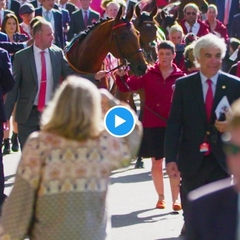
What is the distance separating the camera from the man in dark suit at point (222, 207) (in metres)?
3.35

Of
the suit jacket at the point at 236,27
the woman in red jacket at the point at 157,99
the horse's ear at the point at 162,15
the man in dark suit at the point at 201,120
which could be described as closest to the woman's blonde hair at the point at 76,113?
the man in dark suit at the point at 201,120

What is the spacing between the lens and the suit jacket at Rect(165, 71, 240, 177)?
687cm

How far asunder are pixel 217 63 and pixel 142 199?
3.42 metres

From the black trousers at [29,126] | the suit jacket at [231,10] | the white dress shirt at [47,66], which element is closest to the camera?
the black trousers at [29,126]

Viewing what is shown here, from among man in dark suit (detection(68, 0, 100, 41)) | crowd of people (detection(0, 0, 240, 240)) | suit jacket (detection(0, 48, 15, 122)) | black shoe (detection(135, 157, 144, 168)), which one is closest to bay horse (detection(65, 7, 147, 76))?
crowd of people (detection(0, 0, 240, 240))

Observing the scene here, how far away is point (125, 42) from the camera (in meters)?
11.4

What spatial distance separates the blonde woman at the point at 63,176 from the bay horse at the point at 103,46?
21.7 ft

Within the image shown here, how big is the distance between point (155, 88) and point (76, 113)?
4.72m

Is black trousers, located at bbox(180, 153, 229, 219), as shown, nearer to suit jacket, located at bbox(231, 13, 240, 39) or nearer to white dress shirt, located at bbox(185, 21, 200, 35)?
white dress shirt, located at bbox(185, 21, 200, 35)

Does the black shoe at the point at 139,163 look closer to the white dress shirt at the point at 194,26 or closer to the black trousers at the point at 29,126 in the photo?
the black trousers at the point at 29,126

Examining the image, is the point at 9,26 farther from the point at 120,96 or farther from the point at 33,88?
the point at 33,88

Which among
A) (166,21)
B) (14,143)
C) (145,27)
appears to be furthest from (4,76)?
(166,21)

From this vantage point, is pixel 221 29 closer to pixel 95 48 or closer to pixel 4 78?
pixel 95 48

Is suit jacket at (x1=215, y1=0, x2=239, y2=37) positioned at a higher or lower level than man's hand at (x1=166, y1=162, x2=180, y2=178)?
higher
